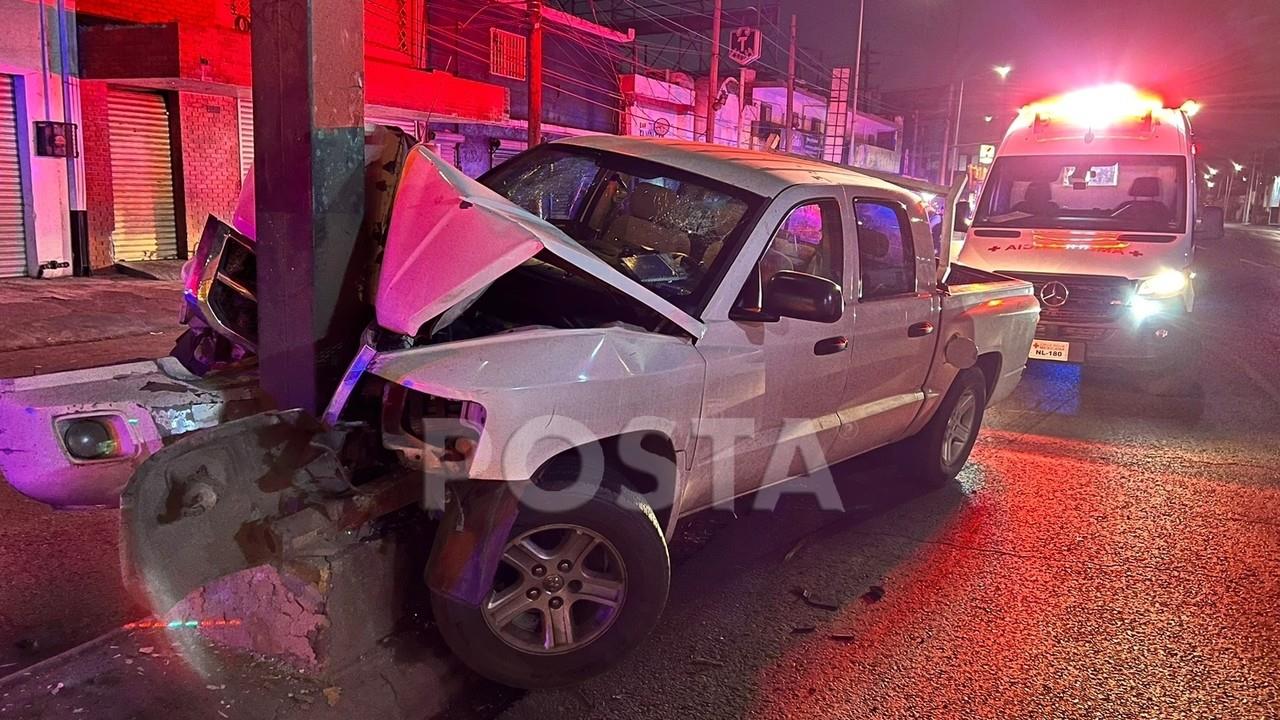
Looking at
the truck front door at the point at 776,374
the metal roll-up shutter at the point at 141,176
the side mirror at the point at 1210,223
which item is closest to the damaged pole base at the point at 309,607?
the truck front door at the point at 776,374

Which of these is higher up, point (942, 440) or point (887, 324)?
point (887, 324)

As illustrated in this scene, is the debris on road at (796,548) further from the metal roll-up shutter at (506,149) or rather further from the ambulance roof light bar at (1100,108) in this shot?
the metal roll-up shutter at (506,149)

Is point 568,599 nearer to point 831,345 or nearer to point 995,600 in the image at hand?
point 831,345

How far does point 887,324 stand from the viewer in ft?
15.4

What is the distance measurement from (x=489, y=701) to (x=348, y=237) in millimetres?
1894

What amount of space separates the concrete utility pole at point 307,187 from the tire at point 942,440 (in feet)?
11.8

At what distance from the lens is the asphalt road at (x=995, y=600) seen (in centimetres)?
339

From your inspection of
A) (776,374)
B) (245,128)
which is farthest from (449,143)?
(776,374)

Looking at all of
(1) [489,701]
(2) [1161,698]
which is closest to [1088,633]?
(2) [1161,698]

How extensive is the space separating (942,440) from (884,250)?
1.50m

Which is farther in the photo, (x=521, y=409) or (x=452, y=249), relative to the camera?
(x=452, y=249)

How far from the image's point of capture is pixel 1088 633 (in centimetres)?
396

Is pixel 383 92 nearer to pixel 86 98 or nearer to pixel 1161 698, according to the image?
pixel 86 98

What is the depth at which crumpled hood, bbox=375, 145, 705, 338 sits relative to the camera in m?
3.07
